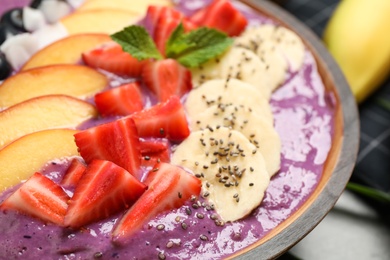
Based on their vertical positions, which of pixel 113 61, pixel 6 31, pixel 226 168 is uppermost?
pixel 6 31

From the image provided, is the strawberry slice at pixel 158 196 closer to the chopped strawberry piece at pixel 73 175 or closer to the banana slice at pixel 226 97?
the chopped strawberry piece at pixel 73 175

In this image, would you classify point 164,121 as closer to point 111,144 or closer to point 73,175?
point 111,144

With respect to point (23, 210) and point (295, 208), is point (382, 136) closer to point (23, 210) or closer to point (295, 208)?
point (295, 208)

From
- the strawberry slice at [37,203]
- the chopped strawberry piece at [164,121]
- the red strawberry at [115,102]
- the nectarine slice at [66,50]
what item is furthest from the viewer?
the nectarine slice at [66,50]

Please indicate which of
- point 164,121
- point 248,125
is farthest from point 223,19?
point 164,121

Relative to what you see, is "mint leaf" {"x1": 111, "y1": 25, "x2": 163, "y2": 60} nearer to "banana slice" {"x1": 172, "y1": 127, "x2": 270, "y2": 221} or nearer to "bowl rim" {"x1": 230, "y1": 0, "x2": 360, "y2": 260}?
"banana slice" {"x1": 172, "y1": 127, "x2": 270, "y2": 221}

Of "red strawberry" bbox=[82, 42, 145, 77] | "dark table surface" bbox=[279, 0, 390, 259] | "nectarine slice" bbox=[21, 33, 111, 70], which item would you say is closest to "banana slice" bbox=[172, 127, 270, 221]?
"red strawberry" bbox=[82, 42, 145, 77]

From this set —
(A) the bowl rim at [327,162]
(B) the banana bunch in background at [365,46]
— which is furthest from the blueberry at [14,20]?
(B) the banana bunch in background at [365,46]
